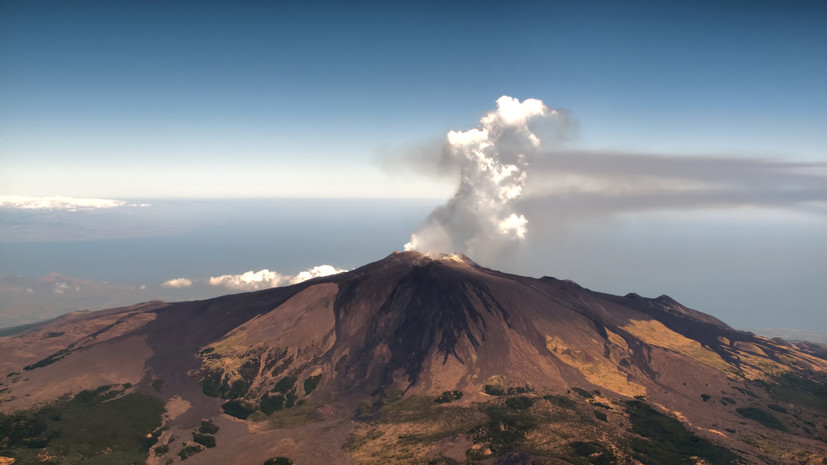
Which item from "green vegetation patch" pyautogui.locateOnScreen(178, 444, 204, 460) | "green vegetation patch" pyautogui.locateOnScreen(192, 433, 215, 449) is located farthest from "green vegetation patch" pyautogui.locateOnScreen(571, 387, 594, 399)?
"green vegetation patch" pyautogui.locateOnScreen(178, 444, 204, 460)

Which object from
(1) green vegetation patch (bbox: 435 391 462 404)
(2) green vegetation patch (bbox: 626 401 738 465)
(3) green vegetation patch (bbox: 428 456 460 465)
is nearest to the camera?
(3) green vegetation patch (bbox: 428 456 460 465)

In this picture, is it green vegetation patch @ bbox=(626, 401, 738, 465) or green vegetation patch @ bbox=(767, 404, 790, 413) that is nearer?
green vegetation patch @ bbox=(626, 401, 738, 465)

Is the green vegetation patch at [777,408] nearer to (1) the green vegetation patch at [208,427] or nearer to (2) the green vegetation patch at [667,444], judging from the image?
(2) the green vegetation patch at [667,444]

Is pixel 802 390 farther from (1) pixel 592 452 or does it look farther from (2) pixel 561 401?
(1) pixel 592 452

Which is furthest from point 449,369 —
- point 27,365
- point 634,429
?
point 27,365

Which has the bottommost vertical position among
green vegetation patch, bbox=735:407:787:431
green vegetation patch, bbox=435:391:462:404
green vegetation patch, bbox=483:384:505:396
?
green vegetation patch, bbox=435:391:462:404

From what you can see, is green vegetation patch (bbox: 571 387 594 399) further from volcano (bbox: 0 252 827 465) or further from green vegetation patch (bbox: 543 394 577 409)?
green vegetation patch (bbox: 543 394 577 409)
